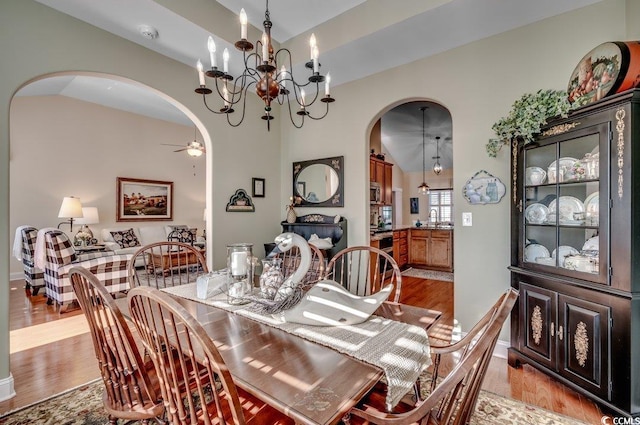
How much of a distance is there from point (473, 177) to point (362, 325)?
6.64 ft

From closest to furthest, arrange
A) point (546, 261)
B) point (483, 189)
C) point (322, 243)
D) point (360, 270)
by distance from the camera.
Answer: point (546, 261) < point (483, 189) < point (322, 243) < point (360, 270)

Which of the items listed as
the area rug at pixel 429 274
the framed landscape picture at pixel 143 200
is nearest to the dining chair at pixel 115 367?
the area rug at pixel 429 274

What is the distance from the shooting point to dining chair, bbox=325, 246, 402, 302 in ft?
6.34

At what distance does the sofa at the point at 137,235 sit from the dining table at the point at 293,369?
218 inches

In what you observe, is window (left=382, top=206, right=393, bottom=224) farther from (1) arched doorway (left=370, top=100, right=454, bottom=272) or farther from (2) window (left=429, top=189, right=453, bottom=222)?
(2) window (left=429, top=189, right=453, bottom=222)

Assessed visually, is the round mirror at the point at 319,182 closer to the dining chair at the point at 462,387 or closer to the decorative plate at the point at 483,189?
the decorative plate at the point at 483,189

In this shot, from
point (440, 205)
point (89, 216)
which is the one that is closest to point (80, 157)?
point (89, 216)

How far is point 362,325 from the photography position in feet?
4.44

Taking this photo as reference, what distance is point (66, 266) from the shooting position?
3.72 m

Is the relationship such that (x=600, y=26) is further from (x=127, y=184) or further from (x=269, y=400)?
(x=127, y=184)

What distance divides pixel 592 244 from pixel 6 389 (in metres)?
3.96

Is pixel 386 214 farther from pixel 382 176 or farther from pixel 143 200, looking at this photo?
pixel 143 200

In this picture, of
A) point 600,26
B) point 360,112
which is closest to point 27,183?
point 360,112

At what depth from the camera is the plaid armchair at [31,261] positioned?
436cm
